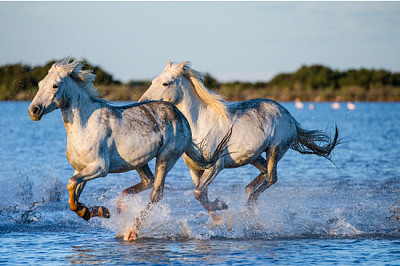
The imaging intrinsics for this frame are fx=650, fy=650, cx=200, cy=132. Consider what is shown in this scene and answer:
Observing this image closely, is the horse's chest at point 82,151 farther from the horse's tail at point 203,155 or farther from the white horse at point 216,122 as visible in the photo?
the horse's tail at point 203,155

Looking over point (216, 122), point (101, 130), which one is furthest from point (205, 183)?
point (101, 130)

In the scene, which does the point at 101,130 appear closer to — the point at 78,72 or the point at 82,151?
the point at 82,151

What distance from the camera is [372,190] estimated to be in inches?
500

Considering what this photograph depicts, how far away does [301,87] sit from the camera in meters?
57.4

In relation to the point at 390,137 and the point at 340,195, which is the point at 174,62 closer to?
the point at 340,195

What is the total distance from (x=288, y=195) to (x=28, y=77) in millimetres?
29100

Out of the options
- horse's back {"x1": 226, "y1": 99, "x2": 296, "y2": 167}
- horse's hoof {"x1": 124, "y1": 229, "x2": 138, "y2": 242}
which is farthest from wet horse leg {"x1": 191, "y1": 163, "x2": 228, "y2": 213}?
horse's hoof {"x1": 124, "y1": 229, "x2": 138, "y2": 242}

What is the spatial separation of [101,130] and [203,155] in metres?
1.63

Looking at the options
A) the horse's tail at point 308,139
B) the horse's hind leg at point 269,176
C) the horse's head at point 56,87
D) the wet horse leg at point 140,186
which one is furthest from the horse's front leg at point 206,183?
the horse's head at point 56,87

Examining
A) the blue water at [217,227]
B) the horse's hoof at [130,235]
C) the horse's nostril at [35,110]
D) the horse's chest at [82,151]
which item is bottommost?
the blue water at [217,227]

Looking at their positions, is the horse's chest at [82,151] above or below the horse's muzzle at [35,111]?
below

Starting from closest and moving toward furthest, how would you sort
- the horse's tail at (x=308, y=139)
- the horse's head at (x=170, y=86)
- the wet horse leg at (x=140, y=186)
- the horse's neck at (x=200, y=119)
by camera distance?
the wet horse leg at (x=140, y=186) < the horse's head at (x=170, y=86) < the horse's neck at (x=200, y=119) < the horse's tail at (x=308, y=139)

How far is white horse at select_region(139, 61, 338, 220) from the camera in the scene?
8.48 meters

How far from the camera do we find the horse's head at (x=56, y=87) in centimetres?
690
